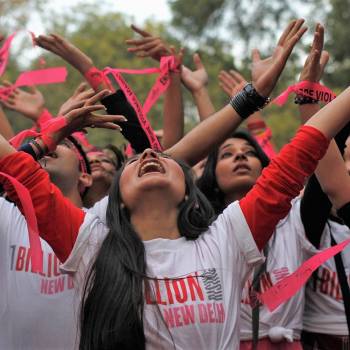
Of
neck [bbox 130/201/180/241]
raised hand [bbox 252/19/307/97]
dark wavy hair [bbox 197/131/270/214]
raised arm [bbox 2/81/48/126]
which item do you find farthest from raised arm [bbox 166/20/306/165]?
raised arm [bbox 2/81/48/126]

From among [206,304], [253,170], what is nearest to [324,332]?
[253,170]

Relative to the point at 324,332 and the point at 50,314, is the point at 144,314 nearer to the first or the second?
the point at 50,314

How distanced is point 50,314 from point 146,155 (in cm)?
76

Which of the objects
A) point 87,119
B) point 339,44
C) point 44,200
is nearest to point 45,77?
point 87,119

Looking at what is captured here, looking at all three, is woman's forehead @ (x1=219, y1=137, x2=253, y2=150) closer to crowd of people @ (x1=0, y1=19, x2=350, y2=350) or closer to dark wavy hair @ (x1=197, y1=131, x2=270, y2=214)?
dark wavy hair @ (x1=197, y1=131, x2=270, y2=214)

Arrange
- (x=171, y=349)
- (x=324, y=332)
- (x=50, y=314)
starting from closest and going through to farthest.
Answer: (x=171, y=349), (x=50, y=314), (x=324, y=332)

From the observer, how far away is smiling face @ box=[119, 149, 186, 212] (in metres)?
3.11

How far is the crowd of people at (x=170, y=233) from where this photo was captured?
109 inches

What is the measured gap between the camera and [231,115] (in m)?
3.38

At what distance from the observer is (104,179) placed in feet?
15.6

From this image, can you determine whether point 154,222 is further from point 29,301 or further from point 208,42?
point 208,42

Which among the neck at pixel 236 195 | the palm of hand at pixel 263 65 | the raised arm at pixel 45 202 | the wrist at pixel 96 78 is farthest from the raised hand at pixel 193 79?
the raised arm at pixel 45 202

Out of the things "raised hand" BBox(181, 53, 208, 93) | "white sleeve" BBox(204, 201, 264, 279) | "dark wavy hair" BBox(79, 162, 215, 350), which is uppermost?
"raised hand" BBox(181, 53, 208, 93)

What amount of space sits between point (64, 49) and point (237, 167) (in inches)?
45.3
